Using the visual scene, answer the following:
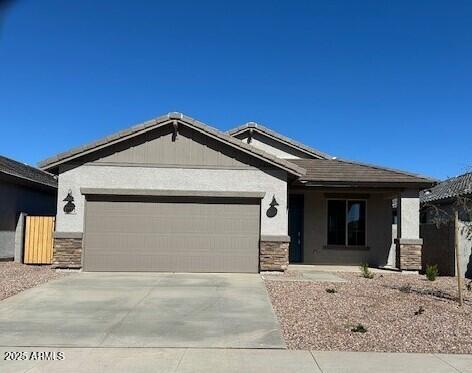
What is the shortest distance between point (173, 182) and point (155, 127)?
169cm

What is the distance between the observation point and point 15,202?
20.1 meters

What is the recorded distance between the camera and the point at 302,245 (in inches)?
763

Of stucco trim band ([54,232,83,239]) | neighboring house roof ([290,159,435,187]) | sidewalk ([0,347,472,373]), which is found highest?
neighboring house roof ([290,159,435,187])

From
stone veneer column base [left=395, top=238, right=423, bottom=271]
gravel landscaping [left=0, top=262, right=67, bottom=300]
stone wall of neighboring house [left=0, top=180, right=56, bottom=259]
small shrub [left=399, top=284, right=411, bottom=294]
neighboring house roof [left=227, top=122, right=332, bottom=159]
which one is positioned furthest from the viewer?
neighboring house roof [left=227, top=122, right=332, bottom=159]

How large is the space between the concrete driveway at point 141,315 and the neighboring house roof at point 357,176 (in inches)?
A: 206

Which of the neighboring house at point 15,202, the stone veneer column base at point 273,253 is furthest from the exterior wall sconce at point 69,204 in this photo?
the stone veneer column base at point 273,253

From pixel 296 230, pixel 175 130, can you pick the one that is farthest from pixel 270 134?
pixel 175 130

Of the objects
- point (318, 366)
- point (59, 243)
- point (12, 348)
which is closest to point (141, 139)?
point (59, 243)

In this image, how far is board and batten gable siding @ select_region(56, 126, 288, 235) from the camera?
16031 mm

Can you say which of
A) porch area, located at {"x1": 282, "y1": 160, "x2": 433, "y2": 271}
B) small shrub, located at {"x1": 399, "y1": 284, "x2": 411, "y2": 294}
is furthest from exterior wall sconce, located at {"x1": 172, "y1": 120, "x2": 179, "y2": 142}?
small shrub, located at {"x1": 399, "y1": 284, "x2": 411, "y2": 294}

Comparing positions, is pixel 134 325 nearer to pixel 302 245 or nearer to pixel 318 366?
pixel 318 366

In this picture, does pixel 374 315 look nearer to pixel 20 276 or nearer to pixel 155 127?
pixel 155 127

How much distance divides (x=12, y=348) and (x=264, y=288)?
6.58m

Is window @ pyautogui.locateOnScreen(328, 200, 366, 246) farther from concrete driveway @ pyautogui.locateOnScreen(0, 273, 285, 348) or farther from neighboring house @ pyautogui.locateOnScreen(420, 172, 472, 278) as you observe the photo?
concrete driveway @ pyautogui.locateOnScreen(0, 273, 285, 348)
